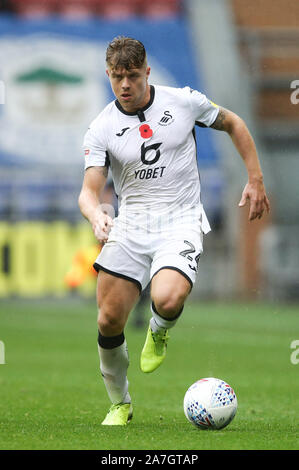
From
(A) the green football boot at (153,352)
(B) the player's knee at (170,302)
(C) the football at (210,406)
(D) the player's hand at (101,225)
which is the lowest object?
(C) the football at (210,406)

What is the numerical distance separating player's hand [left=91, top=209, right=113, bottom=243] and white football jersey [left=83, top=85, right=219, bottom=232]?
62 centimetres

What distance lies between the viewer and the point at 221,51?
27156 millimetres

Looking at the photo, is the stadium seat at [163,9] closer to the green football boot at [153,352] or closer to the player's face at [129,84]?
the player's face at [129,84]

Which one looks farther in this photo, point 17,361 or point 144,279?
point 17,361

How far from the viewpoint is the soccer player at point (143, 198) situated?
6641 millimetres

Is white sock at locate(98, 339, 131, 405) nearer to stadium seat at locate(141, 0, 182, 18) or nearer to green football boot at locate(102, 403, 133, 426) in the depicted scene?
green football boot at locate(102, 403, 133, 426)

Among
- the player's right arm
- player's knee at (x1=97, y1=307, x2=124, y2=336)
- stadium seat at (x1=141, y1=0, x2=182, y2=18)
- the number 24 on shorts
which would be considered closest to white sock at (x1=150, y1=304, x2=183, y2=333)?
player's knee at (x1=97, y1=307, x2=124, y2=336)

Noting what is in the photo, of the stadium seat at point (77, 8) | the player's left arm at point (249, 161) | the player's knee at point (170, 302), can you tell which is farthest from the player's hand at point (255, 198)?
the stadium seat at point (77, 8)

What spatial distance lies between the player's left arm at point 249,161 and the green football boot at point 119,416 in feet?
5.03

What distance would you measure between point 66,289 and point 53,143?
453cm

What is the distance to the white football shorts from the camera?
263 inches

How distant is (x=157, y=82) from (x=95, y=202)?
65.7 feet
